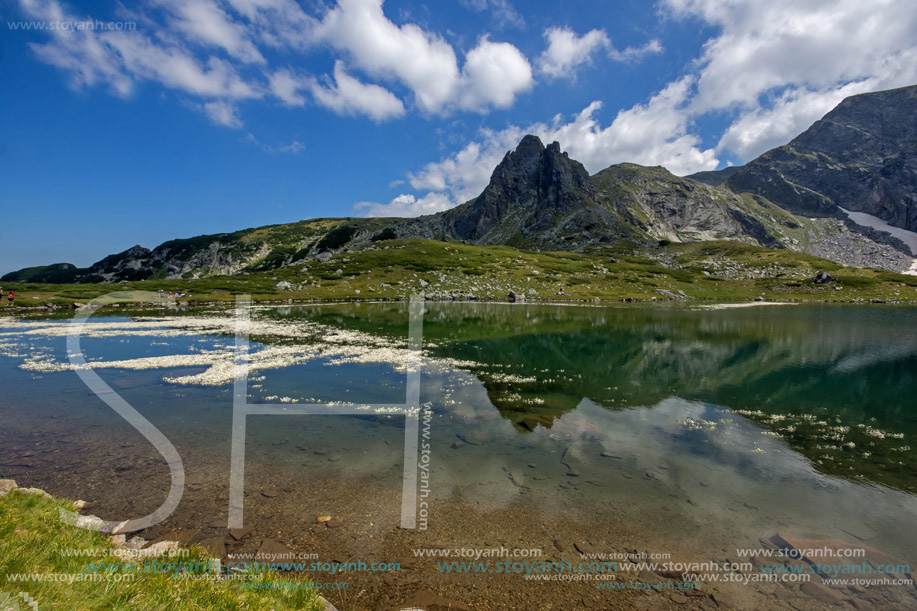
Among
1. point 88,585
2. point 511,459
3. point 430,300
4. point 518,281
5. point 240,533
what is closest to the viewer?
point 88,585

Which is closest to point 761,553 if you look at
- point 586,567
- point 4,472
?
point 586,567

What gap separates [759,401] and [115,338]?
2736 inches

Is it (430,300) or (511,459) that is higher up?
(430,300)

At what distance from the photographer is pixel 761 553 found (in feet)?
36.0

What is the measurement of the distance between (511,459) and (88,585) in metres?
13.7

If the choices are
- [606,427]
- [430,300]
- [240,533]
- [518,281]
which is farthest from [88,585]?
[518,281]

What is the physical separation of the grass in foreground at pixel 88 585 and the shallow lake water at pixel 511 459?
218cm

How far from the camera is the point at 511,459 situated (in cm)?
1667

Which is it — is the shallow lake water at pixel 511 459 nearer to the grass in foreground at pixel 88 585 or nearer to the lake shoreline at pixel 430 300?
the grass in foreground at pixel 88 585

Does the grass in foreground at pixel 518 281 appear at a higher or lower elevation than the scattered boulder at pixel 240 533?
higher

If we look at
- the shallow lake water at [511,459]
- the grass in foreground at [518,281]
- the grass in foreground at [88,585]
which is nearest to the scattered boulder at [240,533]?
the shallow lake water at [511,459]

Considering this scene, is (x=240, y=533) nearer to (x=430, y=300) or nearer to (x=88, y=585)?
(x=88, y=585)

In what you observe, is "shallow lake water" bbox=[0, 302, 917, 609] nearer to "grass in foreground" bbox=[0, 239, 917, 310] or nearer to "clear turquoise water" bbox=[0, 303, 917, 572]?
"clear turquoise water" bbox=[0, 303, 917, 572]

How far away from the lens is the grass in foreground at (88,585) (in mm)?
5605
